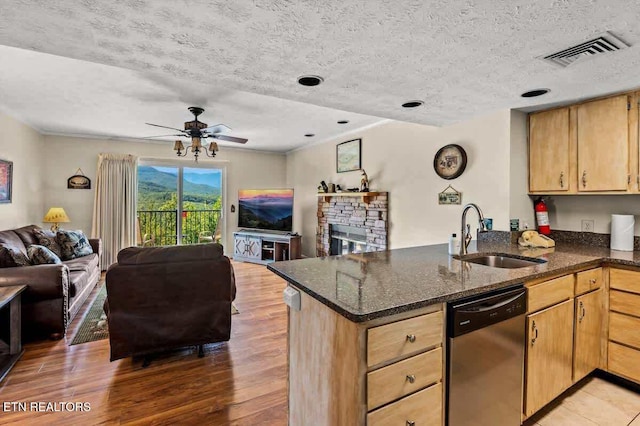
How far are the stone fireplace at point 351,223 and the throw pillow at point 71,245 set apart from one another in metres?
3.65

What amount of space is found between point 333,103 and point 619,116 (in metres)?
2.22

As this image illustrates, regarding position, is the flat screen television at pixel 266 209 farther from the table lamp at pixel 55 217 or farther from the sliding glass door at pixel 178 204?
the table lamp at pixel 55 217

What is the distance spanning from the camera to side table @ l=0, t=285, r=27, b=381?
246cm

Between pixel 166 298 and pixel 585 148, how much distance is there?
3.59 metres

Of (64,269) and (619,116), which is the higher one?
(619,116)

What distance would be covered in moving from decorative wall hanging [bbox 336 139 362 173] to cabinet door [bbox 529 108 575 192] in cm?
238

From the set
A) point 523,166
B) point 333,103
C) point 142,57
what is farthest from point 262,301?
point 523,166

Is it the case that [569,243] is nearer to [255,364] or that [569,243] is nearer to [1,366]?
[255,364]

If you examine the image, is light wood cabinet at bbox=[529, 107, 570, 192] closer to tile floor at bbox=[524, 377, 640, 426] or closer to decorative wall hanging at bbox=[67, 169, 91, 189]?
tile floor at bbox=[524, 377, 640, 426]

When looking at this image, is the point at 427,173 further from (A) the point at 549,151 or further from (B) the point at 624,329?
(B) the point at 624,329

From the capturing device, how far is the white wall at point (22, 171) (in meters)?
4.04

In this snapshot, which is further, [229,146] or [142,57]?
[229,146]

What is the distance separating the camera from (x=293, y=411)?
5.33 ft

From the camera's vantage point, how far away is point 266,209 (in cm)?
639
